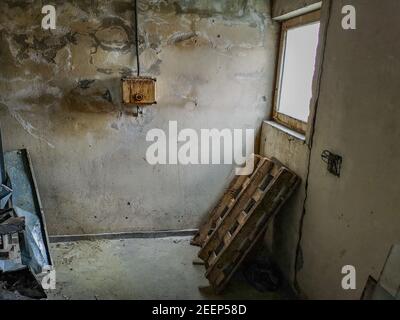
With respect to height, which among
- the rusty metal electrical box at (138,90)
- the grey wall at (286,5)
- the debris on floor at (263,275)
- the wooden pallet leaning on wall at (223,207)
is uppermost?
the grey wall at (286,5)

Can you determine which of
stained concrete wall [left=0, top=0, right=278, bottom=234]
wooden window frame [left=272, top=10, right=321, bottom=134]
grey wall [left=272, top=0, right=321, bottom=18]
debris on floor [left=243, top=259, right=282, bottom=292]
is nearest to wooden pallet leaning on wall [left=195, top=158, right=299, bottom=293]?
debris on floor [left=243, top=259, right=282, bottom=292]

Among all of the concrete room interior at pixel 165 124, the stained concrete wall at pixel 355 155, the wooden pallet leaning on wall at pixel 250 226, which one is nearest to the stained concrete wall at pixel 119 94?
the concrete room interior at pixel 165 124

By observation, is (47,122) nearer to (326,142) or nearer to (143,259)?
(143,259)

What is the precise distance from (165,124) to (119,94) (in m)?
0.55

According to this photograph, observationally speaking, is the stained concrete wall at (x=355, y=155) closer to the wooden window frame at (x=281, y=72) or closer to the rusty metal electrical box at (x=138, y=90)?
the wooden window frame at (x=281, y=72)

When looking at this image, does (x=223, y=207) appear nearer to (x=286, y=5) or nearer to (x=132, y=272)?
(x=132, y=272)

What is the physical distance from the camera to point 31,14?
10.1 ft

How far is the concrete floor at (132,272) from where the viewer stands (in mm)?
2873

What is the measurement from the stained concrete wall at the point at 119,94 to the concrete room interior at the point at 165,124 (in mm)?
11

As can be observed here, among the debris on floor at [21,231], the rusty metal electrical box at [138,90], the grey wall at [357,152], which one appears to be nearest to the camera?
the grey wall at [357,152]

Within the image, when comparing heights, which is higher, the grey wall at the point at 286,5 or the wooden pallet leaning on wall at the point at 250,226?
the grey wall at the point at 286,5

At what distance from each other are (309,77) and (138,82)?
1.54 metres
